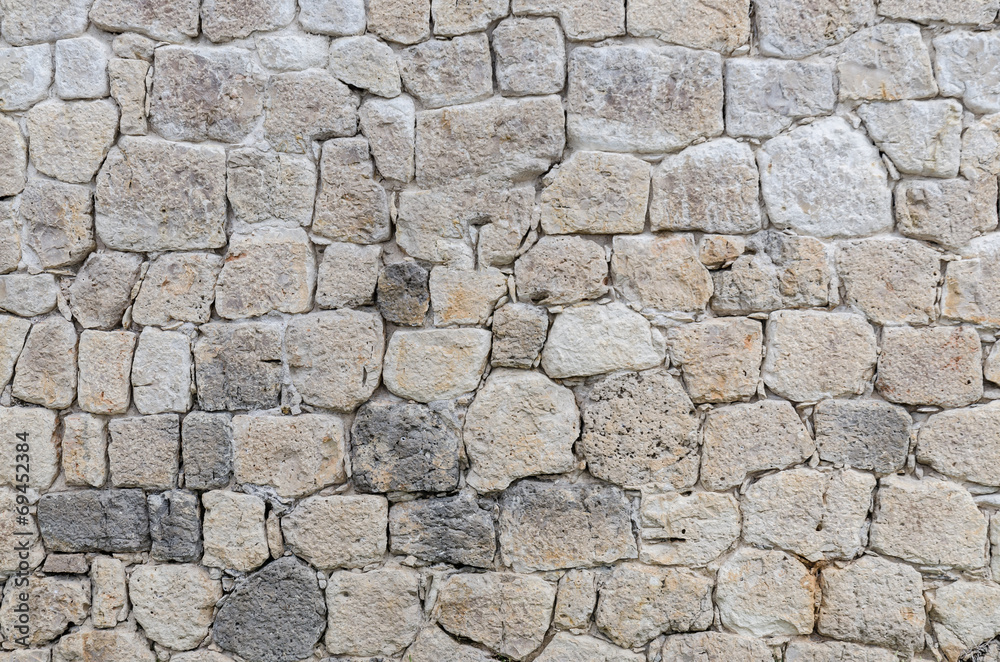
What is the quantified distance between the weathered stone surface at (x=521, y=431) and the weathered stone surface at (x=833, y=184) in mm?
950

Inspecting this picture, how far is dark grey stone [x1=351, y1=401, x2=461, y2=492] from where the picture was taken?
2.28 m

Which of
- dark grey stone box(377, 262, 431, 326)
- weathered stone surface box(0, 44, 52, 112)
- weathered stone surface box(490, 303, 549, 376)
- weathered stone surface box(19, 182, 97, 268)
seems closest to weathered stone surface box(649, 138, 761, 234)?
weathered stone surface box(490, 303, 549, 376)

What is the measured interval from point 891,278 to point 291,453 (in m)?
2.06

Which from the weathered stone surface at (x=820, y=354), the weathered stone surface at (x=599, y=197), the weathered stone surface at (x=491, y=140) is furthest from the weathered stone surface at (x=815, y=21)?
the weathered stone surface at (x=820, y=354)

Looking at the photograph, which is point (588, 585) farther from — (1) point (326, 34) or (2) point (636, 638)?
(1) point (326, 34)

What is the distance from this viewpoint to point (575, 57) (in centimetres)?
227

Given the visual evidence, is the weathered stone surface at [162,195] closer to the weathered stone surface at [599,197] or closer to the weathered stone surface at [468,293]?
the weathered stone surface at [468,293]

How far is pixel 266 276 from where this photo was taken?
2309 mm

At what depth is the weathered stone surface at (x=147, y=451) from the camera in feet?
7.54

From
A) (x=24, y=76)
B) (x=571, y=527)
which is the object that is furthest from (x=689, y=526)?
(x=24, y=76)

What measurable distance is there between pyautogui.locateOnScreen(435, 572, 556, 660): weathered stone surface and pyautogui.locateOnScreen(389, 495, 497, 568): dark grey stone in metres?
0.08

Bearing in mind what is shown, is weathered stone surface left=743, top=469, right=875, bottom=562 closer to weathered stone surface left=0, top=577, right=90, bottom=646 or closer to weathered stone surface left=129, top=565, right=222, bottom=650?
weathered stone surface left=129, top=565, right=222, bottom=650

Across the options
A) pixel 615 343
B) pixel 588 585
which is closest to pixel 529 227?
pixel 615 343

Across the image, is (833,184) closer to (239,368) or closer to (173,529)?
(239,368)
